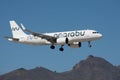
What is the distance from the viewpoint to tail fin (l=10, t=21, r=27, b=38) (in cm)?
13862

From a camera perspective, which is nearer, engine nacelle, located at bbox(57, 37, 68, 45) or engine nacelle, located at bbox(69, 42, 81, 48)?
engine nacelle, located at bbox(57, 37, 68, 45)

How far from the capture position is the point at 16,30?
143875 millimetres

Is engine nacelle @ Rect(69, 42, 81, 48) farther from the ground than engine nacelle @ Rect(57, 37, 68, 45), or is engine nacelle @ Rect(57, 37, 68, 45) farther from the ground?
engine nacelle @ Rect(57, 37, 68, 45)

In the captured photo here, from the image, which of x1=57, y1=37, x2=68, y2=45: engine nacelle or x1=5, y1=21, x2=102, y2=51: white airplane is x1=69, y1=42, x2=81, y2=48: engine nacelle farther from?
A: x1=57, y1=37, x2=68, y2=45: engine nacelle

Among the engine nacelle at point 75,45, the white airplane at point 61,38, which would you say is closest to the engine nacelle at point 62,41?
the white airplane at point 61,38

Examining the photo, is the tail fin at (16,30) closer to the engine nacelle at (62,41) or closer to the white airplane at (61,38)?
the white airplane at (61,38)

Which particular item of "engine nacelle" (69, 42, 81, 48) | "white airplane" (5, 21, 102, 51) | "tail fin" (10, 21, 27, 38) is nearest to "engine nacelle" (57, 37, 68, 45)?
"white airplane" (5, 21, 102, 51)

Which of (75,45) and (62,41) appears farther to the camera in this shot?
(75,45)

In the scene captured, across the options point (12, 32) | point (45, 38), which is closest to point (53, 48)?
point (45, 38)

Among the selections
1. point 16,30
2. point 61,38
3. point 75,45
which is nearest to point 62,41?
point 61,38

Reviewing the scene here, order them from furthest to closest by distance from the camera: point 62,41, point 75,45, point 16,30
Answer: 1. point 16,30
2. point 75,45
3. point 62,41

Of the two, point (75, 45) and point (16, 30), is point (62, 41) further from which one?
point (16, 30)

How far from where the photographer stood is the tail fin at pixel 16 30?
13862cm

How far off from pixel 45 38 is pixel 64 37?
831 cm
